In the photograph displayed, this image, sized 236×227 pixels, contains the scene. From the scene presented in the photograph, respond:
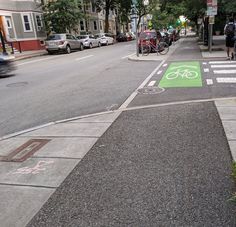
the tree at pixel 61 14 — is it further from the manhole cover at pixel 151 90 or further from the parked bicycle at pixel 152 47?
the manhole cover at pixel 151 90

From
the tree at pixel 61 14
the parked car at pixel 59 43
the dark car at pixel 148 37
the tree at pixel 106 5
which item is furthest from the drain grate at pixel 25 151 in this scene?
the tree at pixel 106 5

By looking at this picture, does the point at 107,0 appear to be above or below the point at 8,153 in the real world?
above

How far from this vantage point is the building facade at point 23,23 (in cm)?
2784

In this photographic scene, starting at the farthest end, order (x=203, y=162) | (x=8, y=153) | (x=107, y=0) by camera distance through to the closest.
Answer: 1. (x=107, y=0)
2. (x=8, y=153)
3. (x=203, y=162)

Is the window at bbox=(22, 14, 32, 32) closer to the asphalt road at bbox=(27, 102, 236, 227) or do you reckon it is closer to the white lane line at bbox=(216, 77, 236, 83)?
the white lane line at bbox=(216, 77, 236, 83)

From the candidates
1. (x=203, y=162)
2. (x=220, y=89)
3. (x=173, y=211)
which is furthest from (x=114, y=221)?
(x=220, y=89)

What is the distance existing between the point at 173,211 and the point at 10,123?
4.63 m

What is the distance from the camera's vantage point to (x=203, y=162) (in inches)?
153

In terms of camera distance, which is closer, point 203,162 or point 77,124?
point 203,162

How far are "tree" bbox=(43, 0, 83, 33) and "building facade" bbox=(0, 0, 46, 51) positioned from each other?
44.4 inches

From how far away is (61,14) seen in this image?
28.8 m

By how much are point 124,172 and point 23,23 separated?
29.4m

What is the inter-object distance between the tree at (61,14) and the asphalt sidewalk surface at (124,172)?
25.5 m

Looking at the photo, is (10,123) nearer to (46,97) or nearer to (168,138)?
(46,97)
